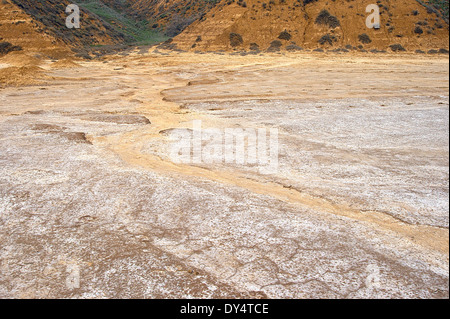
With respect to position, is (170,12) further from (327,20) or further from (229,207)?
(229,207)

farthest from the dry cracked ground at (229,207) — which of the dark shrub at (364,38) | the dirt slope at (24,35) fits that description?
the dirt slope at (24,35)

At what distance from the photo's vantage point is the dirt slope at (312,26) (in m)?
27.4

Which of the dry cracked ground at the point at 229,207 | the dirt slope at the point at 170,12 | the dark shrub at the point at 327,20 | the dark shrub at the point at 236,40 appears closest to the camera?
the dry cracked ground at the point at 229,207

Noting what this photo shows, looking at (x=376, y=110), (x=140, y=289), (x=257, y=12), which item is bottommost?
(x=140, y=289)

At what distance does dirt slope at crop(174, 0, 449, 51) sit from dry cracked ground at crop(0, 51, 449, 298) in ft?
63.3

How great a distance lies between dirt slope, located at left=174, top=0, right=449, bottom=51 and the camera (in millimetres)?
27375

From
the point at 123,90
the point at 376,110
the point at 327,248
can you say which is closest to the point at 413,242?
the point at 327,248

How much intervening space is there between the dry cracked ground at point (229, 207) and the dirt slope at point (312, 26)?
19299mm

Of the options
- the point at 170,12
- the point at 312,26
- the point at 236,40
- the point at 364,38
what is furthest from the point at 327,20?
the point at 170,12

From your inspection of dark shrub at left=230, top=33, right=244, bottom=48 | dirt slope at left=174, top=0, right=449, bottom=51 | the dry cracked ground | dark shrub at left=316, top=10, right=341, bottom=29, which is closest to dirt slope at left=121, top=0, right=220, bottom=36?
dirt slope at left=174, top=0, right=449, bottom=51

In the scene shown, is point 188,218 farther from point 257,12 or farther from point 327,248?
point 257,12

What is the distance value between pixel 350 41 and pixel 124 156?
24928 mm

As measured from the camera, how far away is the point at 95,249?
4.04 meters

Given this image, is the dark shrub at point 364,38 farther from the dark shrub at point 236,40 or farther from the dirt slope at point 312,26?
the dark shrub at point 236,40
